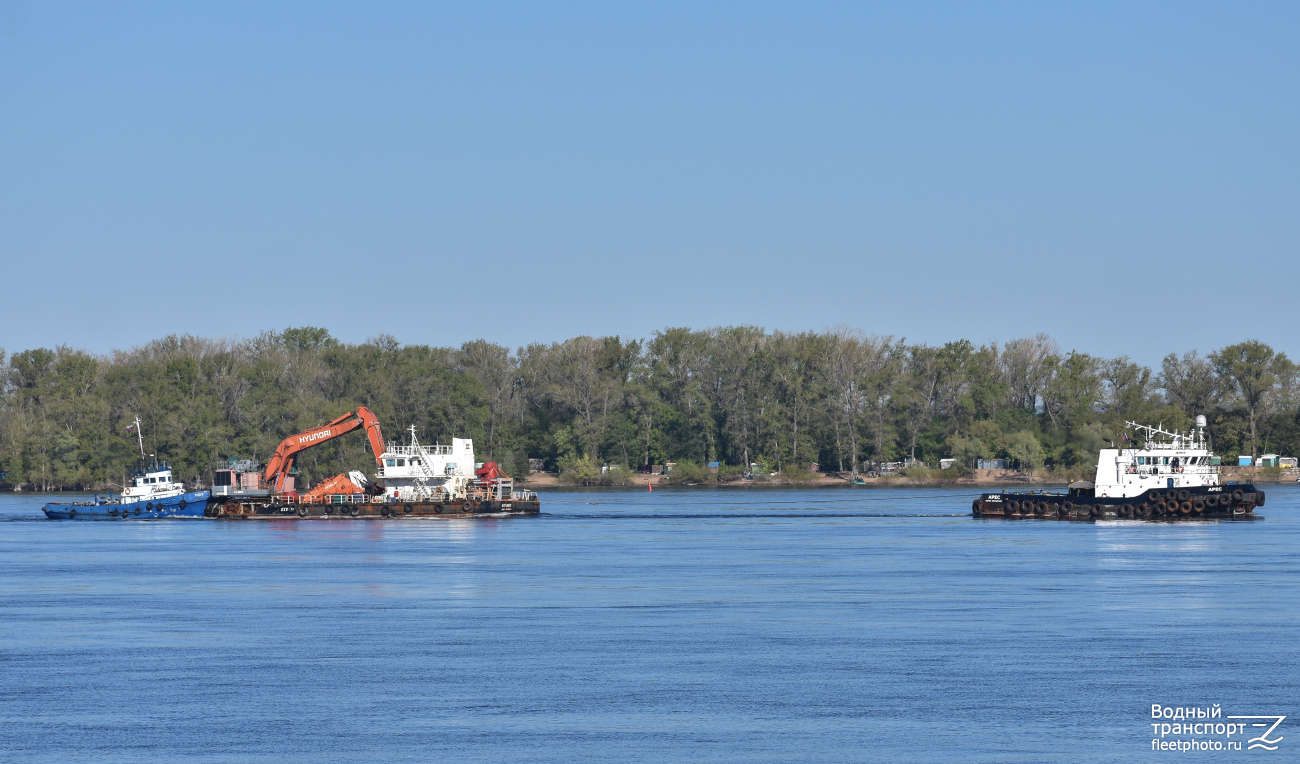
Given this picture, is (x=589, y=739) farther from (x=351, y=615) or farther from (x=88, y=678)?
(x=351, y=615)

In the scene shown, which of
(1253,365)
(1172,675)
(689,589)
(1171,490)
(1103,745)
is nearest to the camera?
(1103,745)

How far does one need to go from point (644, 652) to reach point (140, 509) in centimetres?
8194

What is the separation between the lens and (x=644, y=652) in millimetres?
34719

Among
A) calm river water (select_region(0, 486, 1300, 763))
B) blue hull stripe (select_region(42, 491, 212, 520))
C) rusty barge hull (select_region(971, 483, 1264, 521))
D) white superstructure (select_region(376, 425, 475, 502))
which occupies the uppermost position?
white superstructure (select_region(376, 425, 475, 502))

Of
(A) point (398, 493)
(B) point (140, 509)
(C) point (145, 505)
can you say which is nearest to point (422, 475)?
(A) point (398, 493)

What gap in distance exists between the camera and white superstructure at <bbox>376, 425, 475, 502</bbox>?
10006 cm

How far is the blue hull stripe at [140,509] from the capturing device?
105 m

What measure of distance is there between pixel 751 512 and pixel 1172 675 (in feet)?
258

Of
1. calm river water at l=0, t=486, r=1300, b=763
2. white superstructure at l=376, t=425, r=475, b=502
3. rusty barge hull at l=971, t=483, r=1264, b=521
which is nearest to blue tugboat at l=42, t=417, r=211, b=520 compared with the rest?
white superstructure at l=376, t=425, r=475, b=502

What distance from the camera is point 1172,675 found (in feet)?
102

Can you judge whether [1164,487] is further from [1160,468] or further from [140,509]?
[140,509]

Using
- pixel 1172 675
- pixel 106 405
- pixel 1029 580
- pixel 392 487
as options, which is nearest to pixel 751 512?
pixel 392 487

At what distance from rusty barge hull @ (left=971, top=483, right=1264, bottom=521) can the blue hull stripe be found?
205ft

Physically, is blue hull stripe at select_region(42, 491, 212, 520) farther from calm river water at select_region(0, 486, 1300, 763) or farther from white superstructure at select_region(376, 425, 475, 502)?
calm river water at select_region(0, 486, 1300, 763)
